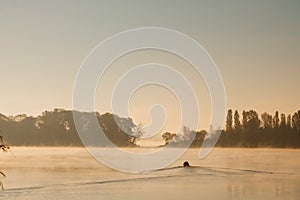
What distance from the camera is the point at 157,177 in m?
3.91

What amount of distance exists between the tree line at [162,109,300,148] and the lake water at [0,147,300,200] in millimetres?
61

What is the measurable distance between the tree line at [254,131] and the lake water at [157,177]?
0.06 metres

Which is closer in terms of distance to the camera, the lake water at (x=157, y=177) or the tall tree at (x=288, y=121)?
the lake water at (x=157, y=177)

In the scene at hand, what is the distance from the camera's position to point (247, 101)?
394cm

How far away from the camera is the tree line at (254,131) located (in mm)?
3890

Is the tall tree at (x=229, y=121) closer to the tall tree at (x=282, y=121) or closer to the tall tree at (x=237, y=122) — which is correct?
the tall tree at (x=237, y=122)

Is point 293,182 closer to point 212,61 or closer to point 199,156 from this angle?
point 199,156

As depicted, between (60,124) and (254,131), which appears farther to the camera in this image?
(254,131)

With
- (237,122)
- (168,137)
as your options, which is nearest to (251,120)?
(237,122)

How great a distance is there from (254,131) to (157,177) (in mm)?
757

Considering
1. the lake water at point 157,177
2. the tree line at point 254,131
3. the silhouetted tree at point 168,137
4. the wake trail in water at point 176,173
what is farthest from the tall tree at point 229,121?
the silhouetted tree at point 168,137

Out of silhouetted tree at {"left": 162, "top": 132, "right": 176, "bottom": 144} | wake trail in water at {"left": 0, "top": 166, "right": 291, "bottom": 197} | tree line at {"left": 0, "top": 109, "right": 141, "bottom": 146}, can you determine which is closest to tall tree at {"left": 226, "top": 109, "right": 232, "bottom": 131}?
wake trail in water at {"left": 0, "top": 166, "right": 291, "bottom": 197}

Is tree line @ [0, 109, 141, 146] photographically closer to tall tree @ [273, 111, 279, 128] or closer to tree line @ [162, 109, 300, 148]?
tree line @ [162, 109, 300, 148]

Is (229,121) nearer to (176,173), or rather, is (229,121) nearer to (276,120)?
(276,120)
